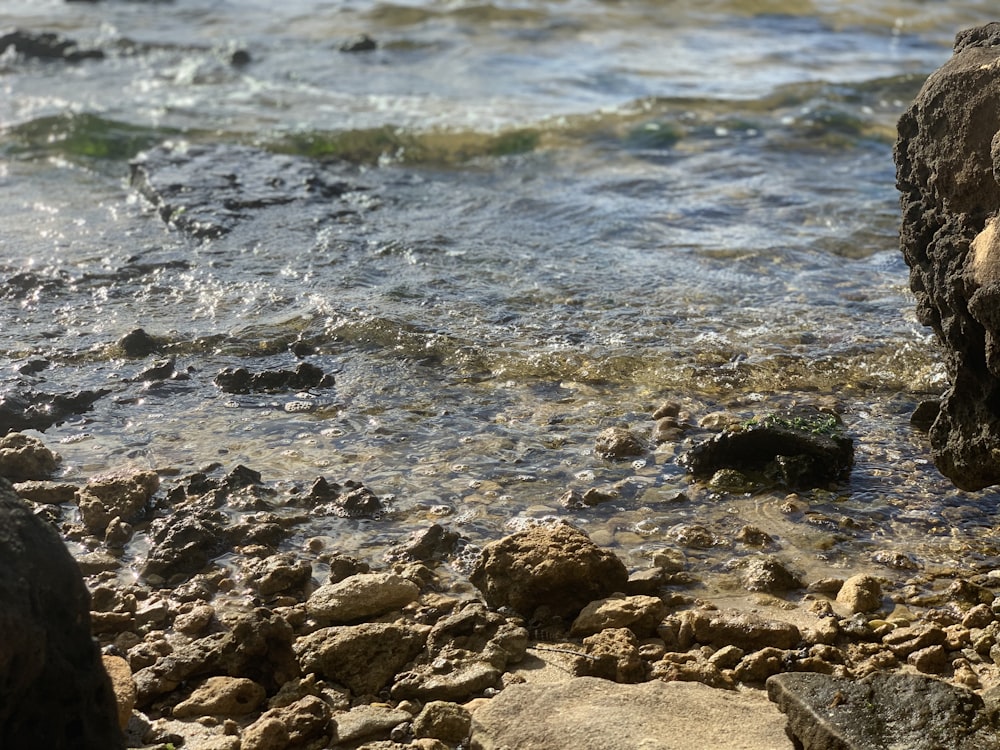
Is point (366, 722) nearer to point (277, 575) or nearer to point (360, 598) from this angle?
point (360, 598)

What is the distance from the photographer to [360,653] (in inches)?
138

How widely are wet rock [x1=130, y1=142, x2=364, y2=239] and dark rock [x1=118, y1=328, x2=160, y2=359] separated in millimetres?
1973

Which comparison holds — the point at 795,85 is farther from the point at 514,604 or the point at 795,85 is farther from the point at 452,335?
the point at 514,604

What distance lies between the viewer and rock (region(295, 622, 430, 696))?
3.45 metres

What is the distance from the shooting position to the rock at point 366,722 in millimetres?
3178

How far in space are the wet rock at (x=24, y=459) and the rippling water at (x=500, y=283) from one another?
3.9 inches

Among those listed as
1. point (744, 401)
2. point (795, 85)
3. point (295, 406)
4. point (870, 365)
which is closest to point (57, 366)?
point (295, 406)

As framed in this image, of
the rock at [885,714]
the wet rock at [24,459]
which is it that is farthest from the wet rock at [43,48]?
the rock at [885,714]

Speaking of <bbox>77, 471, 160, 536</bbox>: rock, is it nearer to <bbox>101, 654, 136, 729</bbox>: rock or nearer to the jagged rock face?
<bbox>101, 654, 136, 729</bbox>: rock

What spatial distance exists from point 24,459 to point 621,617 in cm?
245

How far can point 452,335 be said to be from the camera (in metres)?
6.37

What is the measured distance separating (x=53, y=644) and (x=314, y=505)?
1996 mm

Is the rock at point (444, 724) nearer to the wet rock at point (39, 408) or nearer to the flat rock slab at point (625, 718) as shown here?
the flat rock slab at point (625, 718)

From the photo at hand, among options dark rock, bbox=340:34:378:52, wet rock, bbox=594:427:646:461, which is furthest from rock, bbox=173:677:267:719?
dark rock, bbox=340:34:378:52
